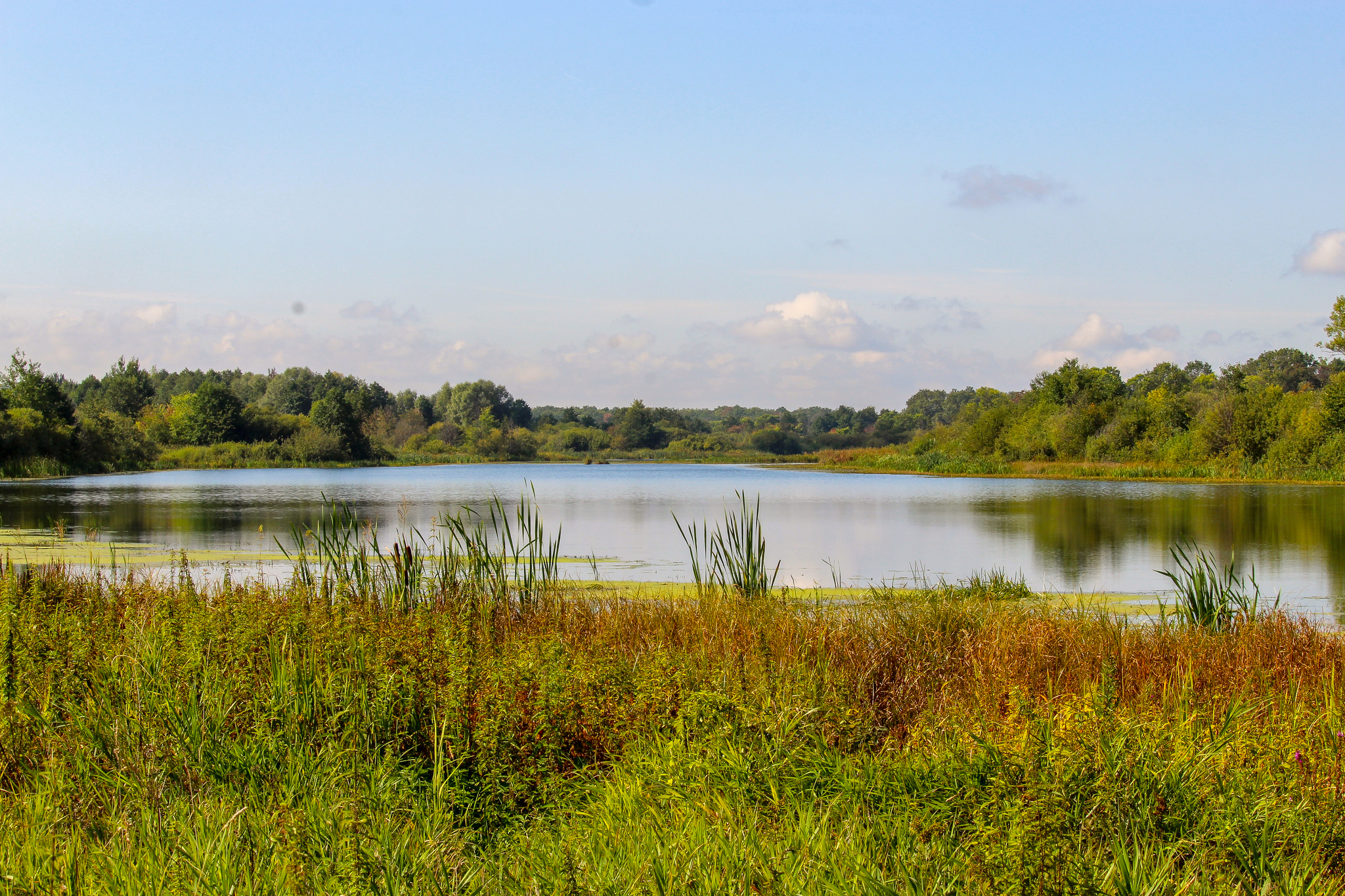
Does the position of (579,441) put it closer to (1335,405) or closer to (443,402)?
(443,402)

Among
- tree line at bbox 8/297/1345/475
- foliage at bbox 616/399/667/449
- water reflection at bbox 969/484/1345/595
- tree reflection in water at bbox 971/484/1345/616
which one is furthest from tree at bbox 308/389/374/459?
tree reflection in water at bbox 971/484/1345/616

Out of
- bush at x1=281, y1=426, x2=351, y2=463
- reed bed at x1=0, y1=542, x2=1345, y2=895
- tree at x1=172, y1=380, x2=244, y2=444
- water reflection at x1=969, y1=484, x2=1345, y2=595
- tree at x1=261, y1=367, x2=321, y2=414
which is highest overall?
tree at x1=261, y1=367, x2=321, y2=414

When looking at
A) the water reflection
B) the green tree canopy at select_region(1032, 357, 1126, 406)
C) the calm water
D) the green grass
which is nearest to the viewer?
the calm water

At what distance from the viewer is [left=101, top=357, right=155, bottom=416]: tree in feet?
228

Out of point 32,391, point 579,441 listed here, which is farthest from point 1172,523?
point 579,441

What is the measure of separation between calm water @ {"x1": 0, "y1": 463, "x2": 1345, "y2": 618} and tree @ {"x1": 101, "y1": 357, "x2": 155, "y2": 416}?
1222 inches

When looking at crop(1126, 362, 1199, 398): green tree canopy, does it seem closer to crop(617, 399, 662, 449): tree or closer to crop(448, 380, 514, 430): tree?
crop(617, 399, 662, 449): tree

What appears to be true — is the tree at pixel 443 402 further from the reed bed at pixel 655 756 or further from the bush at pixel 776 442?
the reed bed at pixel 655 756

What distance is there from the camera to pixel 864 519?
80.0ft

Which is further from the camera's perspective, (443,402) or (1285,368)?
(443,402)

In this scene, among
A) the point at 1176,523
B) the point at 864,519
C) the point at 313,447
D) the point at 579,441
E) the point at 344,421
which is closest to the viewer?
the point at 1176,523

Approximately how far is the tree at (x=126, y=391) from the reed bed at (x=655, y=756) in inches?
2850

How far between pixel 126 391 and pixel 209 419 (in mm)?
11803

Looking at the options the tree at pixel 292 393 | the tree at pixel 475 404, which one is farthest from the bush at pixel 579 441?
the tree at pixel 292 393
